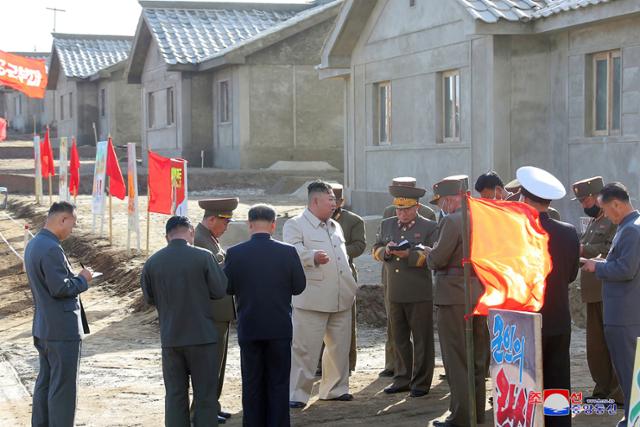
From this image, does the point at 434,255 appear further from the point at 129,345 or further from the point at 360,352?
the point at 129,345

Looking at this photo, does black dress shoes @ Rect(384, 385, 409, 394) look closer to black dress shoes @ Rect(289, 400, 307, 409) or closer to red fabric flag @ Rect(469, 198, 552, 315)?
black dress shoes @ Rect(289, 400, 307, 409)

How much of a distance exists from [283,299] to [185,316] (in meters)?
0.74

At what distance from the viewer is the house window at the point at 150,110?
39.8 metres

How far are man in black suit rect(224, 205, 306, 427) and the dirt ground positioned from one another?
82cm

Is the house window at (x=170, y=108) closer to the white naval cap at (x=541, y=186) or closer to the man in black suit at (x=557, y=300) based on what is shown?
the man in black suit at (x=557, y=300)

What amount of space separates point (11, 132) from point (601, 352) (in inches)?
2372

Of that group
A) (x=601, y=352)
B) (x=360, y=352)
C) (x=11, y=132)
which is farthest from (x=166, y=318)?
(x=11, y=132)

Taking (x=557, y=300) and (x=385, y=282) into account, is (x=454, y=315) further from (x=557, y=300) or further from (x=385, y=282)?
(x=385, y=282)

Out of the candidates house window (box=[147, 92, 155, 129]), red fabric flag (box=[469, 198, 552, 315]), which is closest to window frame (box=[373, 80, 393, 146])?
red fabric flag (box=[469, 198, 552, 315])

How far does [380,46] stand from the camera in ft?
69.3

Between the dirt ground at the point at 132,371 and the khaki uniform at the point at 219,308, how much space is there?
65 cm

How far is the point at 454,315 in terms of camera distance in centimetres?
820

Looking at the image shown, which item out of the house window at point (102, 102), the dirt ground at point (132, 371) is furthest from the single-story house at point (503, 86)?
the house window at point (102, 102)

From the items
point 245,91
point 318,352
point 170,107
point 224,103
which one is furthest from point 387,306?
point 170,107
